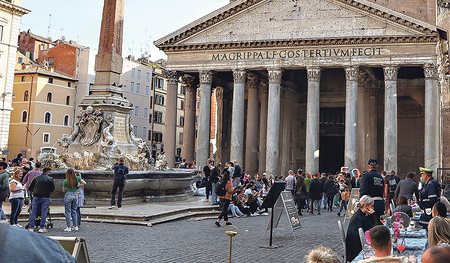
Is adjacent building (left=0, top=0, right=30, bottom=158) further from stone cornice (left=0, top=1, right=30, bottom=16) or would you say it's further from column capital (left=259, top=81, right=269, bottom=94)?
column capital (left=259, top=81, right=269, bottom=94)

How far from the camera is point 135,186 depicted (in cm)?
1266

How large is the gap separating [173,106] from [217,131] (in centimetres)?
681

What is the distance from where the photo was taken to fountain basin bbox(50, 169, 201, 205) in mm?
11664

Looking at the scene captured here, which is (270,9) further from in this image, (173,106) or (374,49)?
(173,106)

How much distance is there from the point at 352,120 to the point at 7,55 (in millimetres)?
24142

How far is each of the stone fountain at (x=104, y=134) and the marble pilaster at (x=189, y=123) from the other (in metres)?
17.3

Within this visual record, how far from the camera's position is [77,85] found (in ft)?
142

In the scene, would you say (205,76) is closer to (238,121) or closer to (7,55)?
(238,121)

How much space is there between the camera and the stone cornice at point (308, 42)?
24922 mm

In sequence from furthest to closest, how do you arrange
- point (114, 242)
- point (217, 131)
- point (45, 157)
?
point (217, 131) < point (45, 157) < point (114, 242)

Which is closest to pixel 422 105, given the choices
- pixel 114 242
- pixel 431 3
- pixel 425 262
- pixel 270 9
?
pixel 431 3

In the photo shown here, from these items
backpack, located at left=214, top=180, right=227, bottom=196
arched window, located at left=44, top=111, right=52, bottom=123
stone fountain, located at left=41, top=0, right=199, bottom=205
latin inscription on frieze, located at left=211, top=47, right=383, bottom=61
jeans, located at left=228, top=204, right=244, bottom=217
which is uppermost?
latin inscription on frieze, located at left=211, top=47, right=383, bottom=61

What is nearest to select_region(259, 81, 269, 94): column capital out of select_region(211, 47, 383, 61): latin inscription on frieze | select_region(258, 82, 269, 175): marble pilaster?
select_region(258, 82, 269, 175): marble pilaster

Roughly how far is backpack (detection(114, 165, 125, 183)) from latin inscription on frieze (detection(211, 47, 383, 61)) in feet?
58.9
